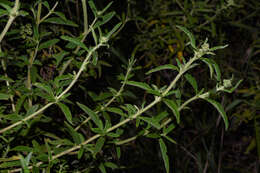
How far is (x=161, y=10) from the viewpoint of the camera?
2.13 m

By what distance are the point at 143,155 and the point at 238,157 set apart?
998 mm

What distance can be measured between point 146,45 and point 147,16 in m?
0.34

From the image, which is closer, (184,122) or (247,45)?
(184,122)

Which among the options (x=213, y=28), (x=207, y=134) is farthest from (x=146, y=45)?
(x=207, y=134)

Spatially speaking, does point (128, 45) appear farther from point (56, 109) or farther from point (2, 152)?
point (2, 152)

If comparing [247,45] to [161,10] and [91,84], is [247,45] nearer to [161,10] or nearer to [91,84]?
[161,10]

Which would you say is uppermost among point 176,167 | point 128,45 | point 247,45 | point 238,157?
point 128,45

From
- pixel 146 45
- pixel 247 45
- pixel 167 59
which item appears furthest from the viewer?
pixel 247 45

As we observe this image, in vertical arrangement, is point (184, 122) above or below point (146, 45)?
below

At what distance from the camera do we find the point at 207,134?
2.23 meters

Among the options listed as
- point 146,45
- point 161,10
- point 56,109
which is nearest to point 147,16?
point 161,10

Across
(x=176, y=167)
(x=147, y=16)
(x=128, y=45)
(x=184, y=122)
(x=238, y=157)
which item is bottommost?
(x=238, y=157)

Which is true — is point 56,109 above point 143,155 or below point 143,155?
above

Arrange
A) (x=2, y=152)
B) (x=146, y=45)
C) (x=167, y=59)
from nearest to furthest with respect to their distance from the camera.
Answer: (x=2, y=152)
(x=146, y=45)
(x=167, y=59)
